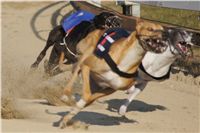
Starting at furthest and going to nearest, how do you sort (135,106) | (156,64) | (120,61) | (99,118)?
(135,106)
(99,118)
(156,64)
(120,61)

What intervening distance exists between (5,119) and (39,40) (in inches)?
262

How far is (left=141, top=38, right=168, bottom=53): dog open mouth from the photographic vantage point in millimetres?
5520

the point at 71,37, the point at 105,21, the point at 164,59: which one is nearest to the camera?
the point at 164,59

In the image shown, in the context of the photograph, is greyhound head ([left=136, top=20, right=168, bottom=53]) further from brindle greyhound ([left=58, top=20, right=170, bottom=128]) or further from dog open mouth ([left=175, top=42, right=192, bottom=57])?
dog open mouth ([left=175, top=42, right=192, bottom=57])

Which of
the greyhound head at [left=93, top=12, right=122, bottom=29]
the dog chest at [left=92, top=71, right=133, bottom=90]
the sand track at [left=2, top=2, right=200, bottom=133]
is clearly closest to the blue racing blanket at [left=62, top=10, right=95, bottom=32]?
the sand track at [left=2, top=2, right=200, bottom=133]

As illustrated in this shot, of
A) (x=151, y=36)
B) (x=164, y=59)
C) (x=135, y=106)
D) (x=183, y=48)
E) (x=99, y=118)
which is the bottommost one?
(x=135, y=106)

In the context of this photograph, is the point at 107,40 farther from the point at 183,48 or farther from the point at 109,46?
the point at 183,48

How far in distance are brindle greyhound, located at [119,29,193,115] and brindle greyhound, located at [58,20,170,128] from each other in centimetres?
24

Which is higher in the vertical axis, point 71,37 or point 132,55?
point 132,55

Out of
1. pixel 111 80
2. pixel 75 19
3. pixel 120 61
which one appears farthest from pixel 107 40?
pixel 75 19

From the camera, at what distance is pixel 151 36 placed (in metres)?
5.51

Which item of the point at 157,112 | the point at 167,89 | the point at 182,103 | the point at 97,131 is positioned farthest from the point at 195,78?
the point at 97,131

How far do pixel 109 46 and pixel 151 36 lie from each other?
0.42 metres

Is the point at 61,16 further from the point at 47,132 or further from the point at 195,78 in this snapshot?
→ the point at 47,132
